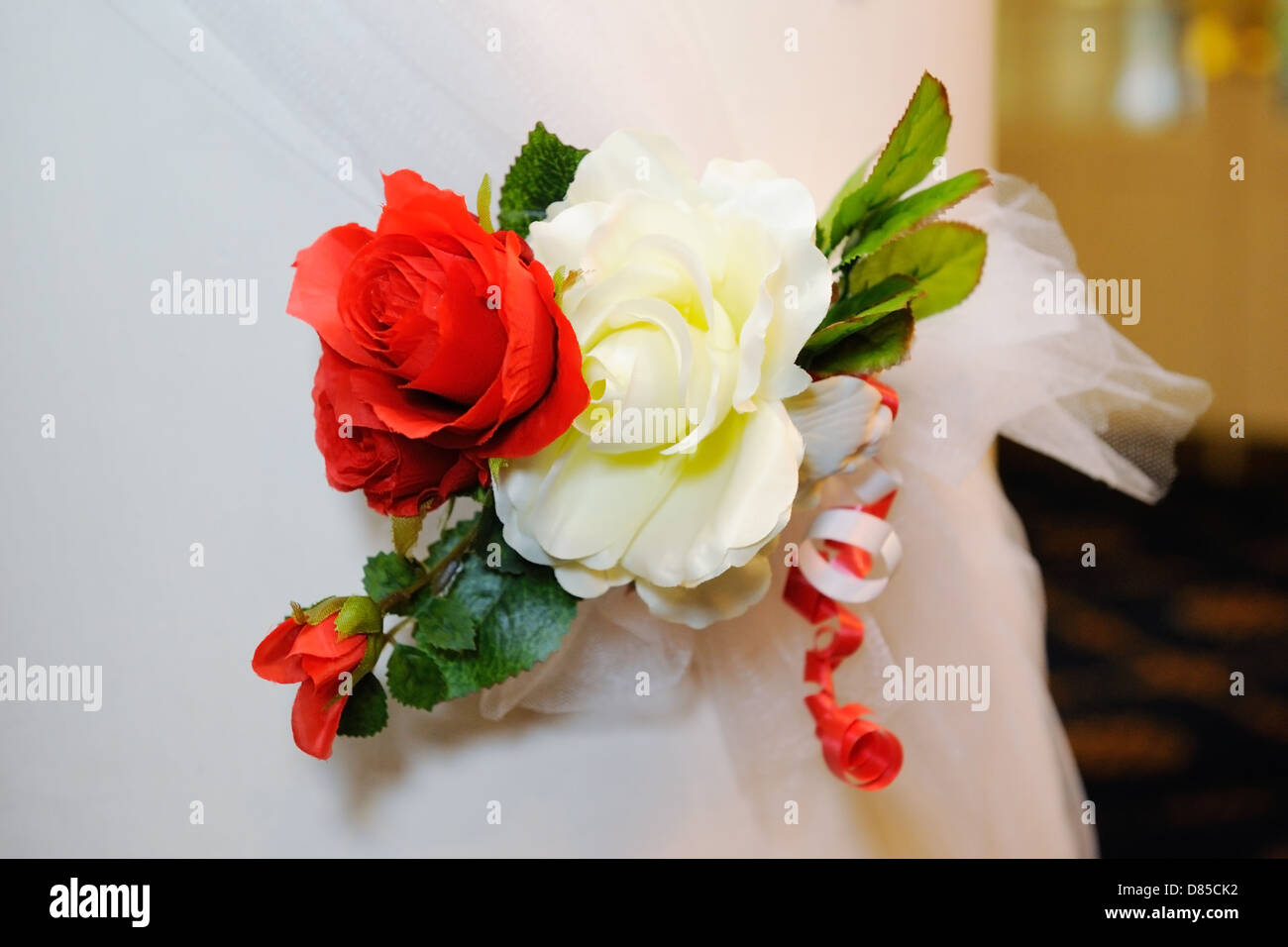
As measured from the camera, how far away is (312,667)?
1.29 ft

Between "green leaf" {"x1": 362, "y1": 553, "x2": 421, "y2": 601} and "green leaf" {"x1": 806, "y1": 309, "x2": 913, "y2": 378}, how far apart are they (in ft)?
0.67

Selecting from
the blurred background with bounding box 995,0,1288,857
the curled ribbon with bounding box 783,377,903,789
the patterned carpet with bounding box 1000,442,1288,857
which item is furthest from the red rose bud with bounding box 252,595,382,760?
the blurred background with bounding box 995,0,1288,857

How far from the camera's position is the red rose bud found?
15.6 inches

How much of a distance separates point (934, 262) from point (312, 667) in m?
0.33

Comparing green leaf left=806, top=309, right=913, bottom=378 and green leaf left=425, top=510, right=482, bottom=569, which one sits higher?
green leaf left=806, top=309, right=913, bottom=378

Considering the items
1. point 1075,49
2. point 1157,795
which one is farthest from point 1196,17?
point 1157,795

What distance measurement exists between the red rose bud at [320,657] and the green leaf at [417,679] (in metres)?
0.03

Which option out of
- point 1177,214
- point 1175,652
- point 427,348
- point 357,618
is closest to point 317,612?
point 357,618

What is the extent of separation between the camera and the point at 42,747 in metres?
0.50

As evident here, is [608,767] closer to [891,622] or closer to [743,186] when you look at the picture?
[891,622]

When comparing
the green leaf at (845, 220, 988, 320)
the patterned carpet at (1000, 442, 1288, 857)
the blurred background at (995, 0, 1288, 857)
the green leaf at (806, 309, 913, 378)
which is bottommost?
the patterned carpet at (1000, 442, 1288, 857)

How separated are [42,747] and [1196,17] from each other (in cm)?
446

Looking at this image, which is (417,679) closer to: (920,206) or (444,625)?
(444,625)

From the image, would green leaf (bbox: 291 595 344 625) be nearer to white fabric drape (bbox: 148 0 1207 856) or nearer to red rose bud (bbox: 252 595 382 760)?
red rose bud (bbox: 252 595 382 760)
